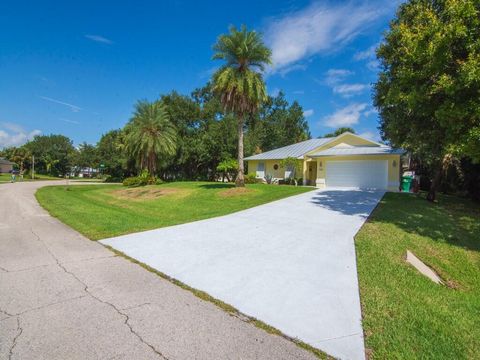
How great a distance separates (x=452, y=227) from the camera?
9.06 meters

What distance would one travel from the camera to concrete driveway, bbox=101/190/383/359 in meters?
3.47

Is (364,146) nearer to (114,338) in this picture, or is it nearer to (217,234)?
(217,234)

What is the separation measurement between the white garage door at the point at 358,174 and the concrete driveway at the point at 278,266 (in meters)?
11.1

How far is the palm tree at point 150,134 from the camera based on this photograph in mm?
29359

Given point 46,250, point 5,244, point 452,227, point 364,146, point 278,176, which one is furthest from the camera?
point 278,176

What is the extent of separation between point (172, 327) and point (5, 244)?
605cm

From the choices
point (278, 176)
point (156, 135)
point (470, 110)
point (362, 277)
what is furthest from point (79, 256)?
point (156, 135)

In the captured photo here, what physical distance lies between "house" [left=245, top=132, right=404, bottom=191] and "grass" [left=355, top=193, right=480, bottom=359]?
1061 cm

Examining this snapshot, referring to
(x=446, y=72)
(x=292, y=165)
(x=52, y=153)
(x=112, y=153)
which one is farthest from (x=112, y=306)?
(x=52, y=153)

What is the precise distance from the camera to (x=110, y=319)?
132 inches

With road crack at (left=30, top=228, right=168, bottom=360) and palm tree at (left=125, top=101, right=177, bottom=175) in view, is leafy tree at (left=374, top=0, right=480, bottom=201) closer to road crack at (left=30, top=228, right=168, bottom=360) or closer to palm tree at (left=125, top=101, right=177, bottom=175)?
road crack at (left=30, top=228, right=168, bottom=360)

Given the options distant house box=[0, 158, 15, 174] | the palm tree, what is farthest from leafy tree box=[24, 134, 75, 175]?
the palm tree

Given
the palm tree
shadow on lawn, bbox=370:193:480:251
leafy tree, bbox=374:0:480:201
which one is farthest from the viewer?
the palm tree

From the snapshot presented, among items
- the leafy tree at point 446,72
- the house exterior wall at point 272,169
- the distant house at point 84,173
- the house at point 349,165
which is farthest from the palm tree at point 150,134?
the distant house at point 84,173
